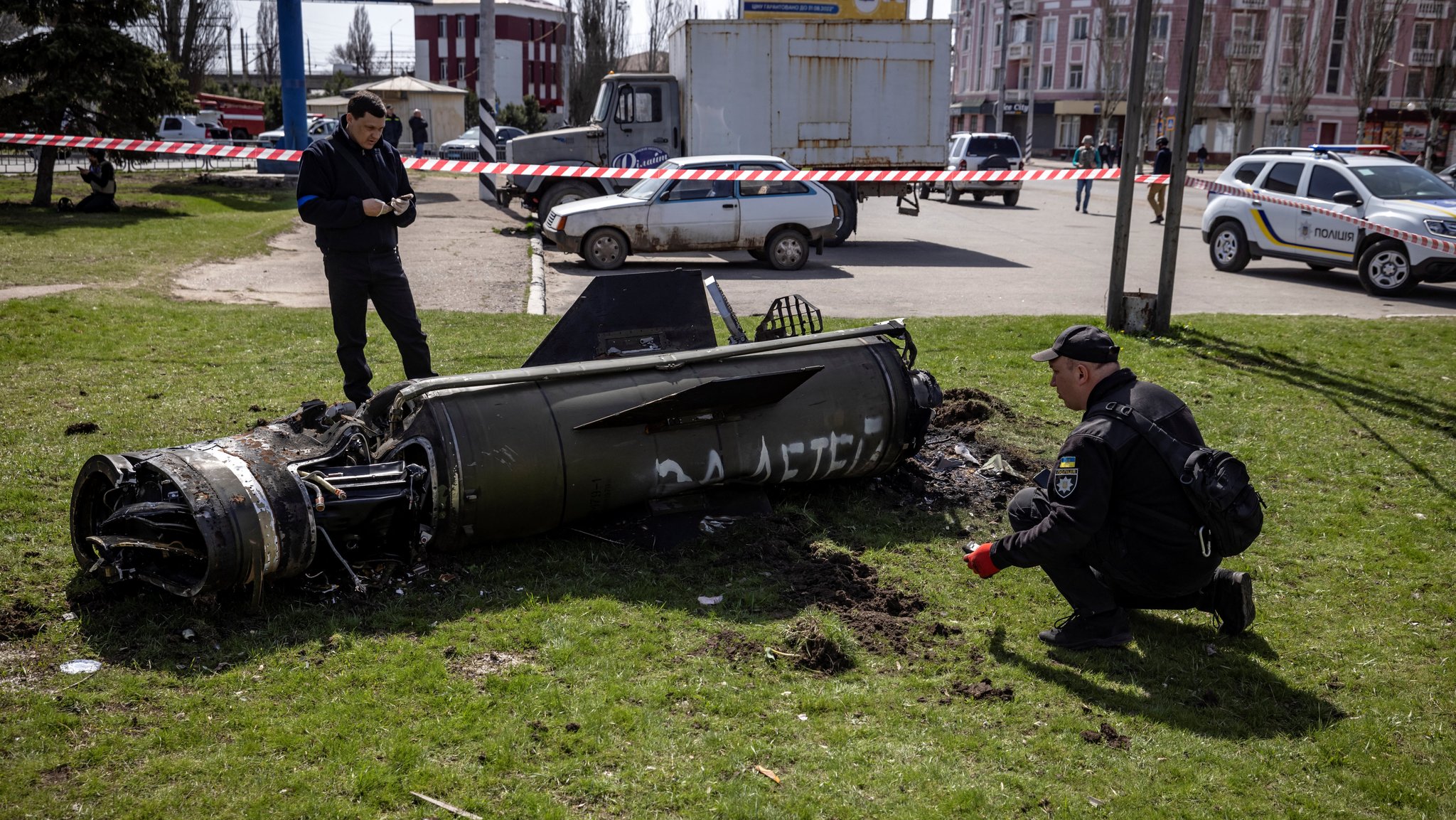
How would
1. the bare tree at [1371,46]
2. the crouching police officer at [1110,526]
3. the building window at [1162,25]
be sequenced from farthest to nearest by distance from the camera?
the building window at [1162,25] → the bare tree at [1371,46] → the crouching police officer at [1110,526]

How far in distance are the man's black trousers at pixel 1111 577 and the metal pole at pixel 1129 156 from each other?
6247mm

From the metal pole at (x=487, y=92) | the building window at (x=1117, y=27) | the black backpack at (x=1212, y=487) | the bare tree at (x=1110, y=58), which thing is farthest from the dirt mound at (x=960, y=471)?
the building window at (x=1117, y=27)

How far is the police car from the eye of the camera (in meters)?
12.8

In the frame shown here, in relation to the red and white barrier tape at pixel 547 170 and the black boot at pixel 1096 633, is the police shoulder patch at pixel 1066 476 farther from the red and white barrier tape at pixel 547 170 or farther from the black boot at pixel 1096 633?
the red and white barrier tape at pixel 547 170

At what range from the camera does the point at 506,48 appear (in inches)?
2817

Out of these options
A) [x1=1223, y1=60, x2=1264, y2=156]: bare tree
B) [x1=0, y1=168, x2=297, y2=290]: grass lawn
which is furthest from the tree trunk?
[x1=1223, y1=60, x2=1264, y2=156]: bare tree

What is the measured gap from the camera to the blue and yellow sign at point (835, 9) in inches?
776

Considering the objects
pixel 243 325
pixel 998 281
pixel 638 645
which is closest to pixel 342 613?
pixel 638 645

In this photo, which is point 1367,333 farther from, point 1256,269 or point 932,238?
point 932,238

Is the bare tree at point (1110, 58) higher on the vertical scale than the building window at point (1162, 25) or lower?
lower

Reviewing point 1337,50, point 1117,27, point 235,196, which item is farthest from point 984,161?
point 1337,50

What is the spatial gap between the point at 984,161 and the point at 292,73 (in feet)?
58.5

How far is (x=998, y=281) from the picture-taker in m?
14.0

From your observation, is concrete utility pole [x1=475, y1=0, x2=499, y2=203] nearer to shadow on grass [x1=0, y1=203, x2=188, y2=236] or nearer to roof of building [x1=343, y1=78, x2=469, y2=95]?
shadow on grass [x1=0, y1=203, x2=188, y2=236]
